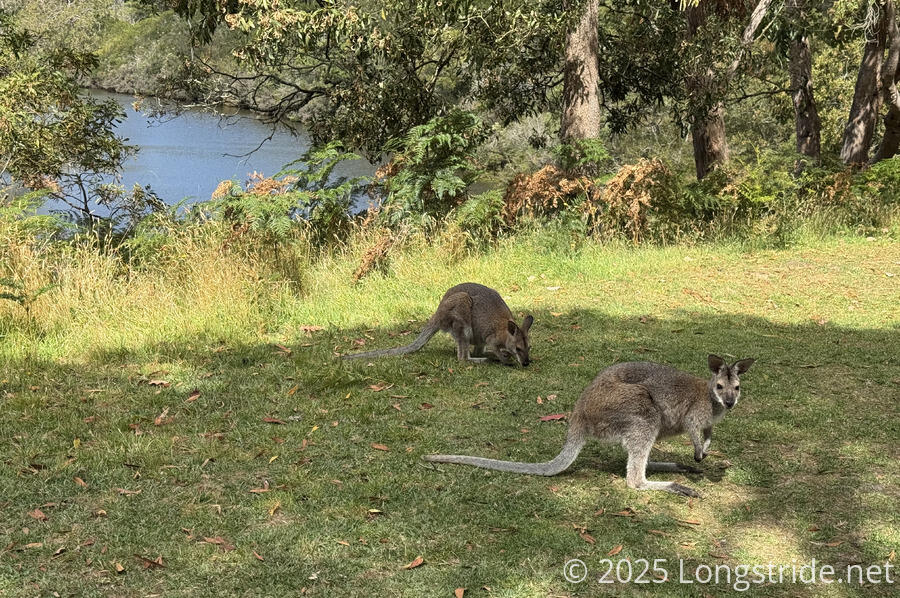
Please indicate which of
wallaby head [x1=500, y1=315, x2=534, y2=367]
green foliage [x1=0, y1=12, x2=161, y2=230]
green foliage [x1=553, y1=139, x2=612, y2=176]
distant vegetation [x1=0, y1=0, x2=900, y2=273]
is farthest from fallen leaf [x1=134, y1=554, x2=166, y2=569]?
green foliage [x1=553, y1=139, x2=612, y2=176]

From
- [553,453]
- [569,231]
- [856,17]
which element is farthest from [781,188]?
[553,453]

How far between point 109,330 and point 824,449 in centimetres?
649

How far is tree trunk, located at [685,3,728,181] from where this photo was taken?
47.9ft

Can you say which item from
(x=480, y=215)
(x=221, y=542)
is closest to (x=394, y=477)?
(x=221, y=542)

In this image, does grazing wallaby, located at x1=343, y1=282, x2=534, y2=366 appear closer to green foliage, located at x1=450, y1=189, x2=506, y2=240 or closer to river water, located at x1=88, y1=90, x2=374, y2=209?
green foliage, located at x1=450, y1=189, x2=506, y2=240

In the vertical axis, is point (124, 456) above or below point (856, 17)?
below

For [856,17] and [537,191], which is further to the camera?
[856,17]

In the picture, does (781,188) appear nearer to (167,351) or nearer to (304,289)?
(304,289)

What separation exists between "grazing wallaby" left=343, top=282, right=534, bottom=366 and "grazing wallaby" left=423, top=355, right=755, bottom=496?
2278 millimetres

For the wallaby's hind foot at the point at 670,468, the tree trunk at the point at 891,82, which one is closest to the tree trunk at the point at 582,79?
the tree trunk at the point at 891,82

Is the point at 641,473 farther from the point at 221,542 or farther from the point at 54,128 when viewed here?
the point at 54,128

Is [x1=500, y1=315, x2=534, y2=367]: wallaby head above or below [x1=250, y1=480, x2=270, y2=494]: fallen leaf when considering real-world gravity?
above

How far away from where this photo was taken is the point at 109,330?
8.34 m

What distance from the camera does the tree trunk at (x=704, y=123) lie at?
47.9 feet
